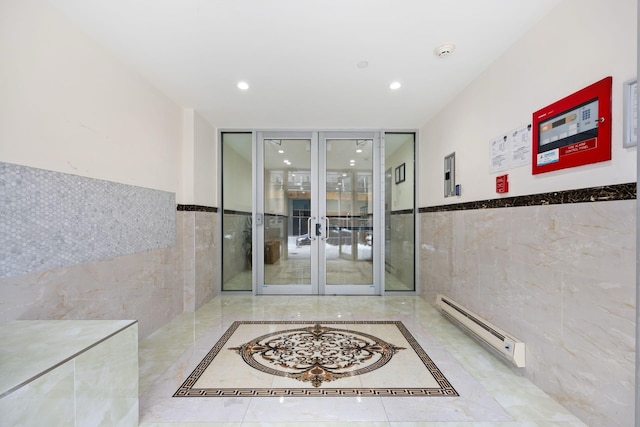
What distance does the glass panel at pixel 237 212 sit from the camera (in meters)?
4.61

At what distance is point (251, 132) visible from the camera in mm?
4582

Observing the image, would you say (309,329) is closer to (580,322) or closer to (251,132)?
(580,322)

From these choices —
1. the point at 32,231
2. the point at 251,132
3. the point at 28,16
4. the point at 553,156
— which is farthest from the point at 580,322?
the point at 251,132

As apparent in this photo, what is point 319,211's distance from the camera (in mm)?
4602

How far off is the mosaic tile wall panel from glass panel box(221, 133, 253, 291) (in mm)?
1655

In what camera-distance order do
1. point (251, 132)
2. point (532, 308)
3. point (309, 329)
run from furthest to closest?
point (251, 132), point (309, 329), point (532, 308)

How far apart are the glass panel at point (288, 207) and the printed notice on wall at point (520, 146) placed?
2.78 m

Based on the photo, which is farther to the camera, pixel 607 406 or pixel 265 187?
pixel 265 187

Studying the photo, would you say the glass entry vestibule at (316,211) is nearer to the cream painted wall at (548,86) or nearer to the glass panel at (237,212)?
the glass panel at (237,212)

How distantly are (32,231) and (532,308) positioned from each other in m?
3.24

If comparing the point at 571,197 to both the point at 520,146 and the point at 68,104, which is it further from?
the point at 68,104

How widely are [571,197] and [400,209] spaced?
2.88 meters

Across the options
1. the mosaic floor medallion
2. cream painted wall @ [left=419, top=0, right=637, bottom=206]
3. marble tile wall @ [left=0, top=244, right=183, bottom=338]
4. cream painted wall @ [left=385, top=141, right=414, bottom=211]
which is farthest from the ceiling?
the mosaic floor medallion

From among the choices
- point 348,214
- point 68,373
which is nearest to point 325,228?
point 348,214
